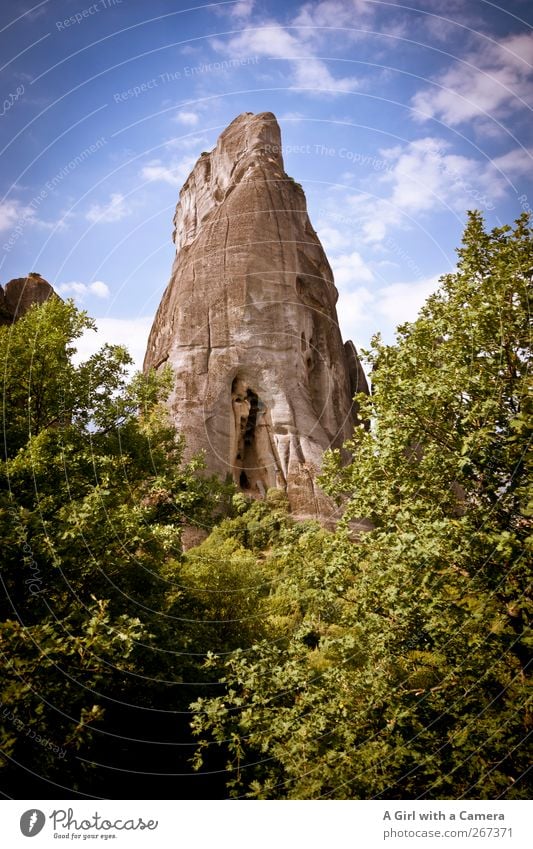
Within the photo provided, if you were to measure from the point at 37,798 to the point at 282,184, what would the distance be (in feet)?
145

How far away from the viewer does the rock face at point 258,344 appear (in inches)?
1267

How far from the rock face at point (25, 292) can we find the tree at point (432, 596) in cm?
2860

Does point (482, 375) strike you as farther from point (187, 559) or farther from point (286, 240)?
point (286, 240)

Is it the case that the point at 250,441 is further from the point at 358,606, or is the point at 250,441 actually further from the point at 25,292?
the point at 358,606

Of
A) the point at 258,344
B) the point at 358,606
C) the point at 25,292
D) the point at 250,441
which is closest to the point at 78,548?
the point at 358,606

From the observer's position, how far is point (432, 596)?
6625mm

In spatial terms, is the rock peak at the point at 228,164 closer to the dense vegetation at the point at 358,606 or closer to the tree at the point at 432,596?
the dense vegetation at the point at 358,606

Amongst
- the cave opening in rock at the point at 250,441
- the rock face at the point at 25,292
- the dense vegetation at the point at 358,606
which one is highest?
the rock face at the point at 25,292

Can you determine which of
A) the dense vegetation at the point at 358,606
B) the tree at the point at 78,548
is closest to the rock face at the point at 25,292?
the tree at the point at 78,548

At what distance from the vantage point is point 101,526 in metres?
8.61

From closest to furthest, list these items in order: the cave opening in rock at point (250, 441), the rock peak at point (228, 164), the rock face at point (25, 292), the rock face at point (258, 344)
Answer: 1. the rock face at point (25, 292)
2. the rock face at point (258, 344)
3. the cave opening in rock at point (250, 441)
4. the rock peak at point (228, 164)

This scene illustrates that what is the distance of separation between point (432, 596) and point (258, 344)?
95.7ft

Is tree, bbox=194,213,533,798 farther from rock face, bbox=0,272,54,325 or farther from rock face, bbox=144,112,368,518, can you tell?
rock face, bbox=0,272,54,325

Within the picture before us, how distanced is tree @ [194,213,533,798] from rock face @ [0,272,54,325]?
28.6 metres
